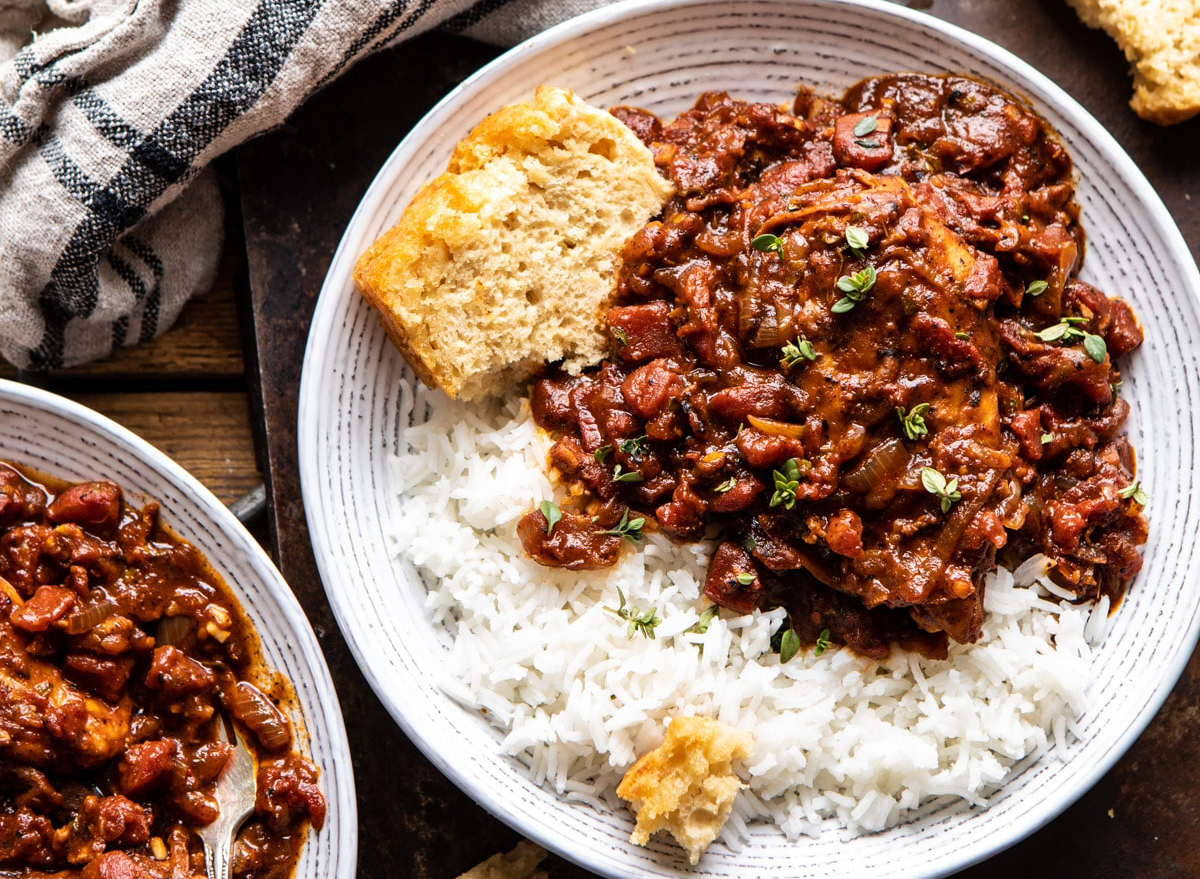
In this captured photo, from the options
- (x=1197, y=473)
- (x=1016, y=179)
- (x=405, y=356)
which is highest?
(x=1016, y=179)

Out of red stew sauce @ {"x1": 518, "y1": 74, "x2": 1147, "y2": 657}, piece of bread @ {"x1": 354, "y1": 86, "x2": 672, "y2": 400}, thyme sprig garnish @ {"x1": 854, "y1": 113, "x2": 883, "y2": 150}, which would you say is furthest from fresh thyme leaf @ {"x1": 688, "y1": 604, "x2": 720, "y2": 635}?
thyme sprig garnish @ {"x1": 854, "y1": 113, "x2": 883, "y2": 150}

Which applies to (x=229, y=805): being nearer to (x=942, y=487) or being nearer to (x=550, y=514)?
(x=550, y=514)

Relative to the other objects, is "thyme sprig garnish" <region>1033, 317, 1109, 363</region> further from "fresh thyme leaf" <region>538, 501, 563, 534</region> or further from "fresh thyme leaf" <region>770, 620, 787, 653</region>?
"fresh thyme leaf" <region>538, 501, 563, 534</region>

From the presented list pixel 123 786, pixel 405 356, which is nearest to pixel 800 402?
pixel 405 356

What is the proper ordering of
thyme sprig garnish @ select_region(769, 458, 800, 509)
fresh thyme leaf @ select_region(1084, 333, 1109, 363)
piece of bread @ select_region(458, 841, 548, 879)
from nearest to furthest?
thyme sprig garnish @ select_region(769, 458, 800, 509)
fresh thyme leaf @ select_region(1084, 333, 1109, 363)
piece of bread @ select_region(458, 841, 548, 879)

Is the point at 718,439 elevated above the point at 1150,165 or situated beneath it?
situated beneath

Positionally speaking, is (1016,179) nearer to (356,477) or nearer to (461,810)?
(356,477)

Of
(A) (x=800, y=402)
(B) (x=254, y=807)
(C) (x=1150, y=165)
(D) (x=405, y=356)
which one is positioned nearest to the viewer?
(A) (x=800, y=402)
